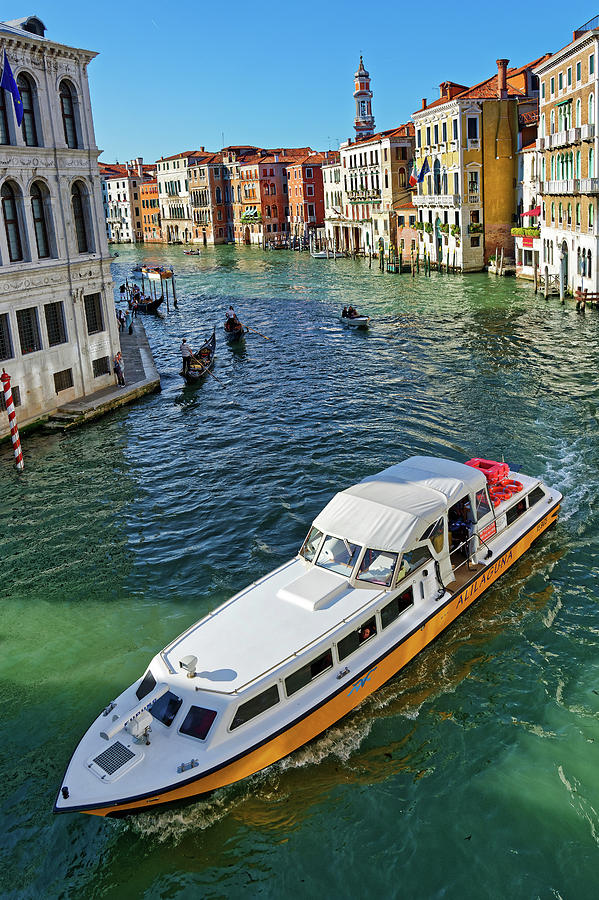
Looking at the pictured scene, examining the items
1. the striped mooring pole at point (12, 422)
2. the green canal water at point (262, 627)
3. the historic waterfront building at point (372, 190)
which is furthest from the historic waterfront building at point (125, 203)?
the striped mooring pole at point (12, 422)

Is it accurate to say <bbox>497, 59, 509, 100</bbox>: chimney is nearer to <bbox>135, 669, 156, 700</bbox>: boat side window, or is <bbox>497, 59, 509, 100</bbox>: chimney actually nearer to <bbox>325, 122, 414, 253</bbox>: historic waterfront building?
<bbox>325, 122, 414, 253</bbox>: historic waterfront building

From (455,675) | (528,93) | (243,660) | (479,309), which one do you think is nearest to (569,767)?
(455,675)

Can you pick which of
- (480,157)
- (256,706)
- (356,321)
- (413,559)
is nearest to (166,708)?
(256,706)

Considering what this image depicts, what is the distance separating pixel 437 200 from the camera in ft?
195

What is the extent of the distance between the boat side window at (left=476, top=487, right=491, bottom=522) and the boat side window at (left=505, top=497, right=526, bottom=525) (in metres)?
0.61

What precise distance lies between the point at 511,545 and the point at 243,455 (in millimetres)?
9378

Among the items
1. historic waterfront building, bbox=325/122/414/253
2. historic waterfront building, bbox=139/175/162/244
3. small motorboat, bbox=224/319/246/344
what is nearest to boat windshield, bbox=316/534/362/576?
small motorboat, bbox=224/319/246/344

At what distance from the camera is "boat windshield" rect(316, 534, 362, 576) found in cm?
1123

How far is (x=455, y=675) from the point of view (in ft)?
36.3

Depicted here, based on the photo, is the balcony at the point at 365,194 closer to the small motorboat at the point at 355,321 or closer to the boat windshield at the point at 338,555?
the small motorboat at the point at 355,321

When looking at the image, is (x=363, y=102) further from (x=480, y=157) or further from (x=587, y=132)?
(x=587, y=132)

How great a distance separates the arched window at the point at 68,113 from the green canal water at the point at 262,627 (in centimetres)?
829

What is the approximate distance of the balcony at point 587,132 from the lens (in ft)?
117

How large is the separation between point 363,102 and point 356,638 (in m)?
95.5
